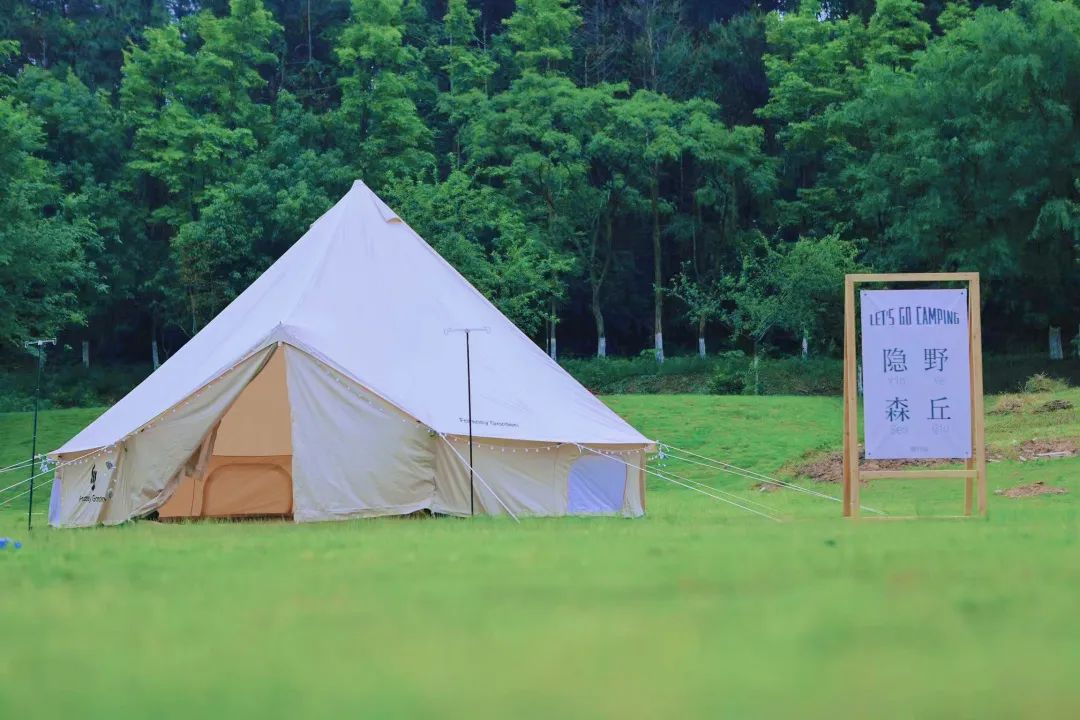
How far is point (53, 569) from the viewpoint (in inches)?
351

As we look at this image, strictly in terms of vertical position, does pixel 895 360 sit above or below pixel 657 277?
below

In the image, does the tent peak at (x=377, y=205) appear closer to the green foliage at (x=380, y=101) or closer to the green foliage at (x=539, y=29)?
the green foliage at (x=380, y=101)

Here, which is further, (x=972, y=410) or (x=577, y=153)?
(x=577, y=153)

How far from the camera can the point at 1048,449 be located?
23.1m

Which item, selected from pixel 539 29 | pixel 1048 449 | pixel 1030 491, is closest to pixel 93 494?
pixel 1030 491

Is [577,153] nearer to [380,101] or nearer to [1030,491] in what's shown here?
[380,101]

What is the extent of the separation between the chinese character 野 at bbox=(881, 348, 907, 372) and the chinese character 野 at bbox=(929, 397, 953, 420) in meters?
0.38

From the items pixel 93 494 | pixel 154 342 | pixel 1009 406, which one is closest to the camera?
pixel 93 494

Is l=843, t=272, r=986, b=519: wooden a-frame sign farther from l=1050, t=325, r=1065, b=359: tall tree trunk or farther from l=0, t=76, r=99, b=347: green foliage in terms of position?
l=1050, t=325, r=1065, b=359: tall tree trunk

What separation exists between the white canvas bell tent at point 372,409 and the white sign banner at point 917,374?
3.91 m

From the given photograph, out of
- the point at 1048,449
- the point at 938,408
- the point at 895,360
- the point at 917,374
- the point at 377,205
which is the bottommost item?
the point at 1048,449

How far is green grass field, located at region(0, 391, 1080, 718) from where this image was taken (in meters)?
4.36

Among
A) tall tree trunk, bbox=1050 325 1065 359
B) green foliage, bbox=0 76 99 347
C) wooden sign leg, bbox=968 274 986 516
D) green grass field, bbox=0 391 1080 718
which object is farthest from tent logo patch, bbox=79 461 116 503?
tall tree trunk, bbox=1050 325 1065 359

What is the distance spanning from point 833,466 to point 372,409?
1155cm
